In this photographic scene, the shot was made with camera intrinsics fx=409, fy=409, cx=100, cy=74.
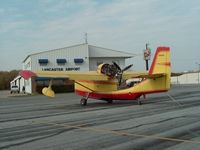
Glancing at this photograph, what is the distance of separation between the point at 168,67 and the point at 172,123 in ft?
32.8

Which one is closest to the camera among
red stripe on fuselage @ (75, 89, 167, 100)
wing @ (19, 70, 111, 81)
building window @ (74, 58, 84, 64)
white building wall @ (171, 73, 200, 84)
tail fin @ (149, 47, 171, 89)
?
tail fin @ (149, 47, 171, 89)

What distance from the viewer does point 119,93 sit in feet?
86.5

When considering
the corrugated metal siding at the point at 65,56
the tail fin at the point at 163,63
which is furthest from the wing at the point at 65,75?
the corrugated metal siding at the point at 65,56

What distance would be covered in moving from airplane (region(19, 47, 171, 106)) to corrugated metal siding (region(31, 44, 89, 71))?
3895 centimetres

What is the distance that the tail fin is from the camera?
80.6 ft

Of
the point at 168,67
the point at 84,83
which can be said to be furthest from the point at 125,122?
the point at 84,83

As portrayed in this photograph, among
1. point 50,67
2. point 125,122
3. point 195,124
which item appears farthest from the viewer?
point 50,67

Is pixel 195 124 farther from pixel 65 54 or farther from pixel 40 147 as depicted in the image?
pixel 65 54

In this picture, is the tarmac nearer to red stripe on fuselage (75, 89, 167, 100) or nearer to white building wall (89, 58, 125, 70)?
red stripe on fuselage (75, 89, 167, 100)

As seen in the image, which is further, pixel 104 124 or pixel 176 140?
pixel 104 124

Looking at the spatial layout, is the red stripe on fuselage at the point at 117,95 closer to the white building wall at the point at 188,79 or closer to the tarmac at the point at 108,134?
the tarmac at the point at 108,134

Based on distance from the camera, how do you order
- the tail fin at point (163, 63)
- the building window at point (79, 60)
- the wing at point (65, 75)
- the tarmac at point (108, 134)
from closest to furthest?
the tarmac at point (108, 134) < the tail fin at point (163, 63) < the wing at point (65, 75) < the building window at point (79, 60)

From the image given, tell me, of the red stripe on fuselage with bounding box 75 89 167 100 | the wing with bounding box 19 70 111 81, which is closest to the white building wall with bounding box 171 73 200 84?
the red stripe on fuselage with bounding box 75 89 167 100

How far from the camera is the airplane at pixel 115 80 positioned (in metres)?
24.7
